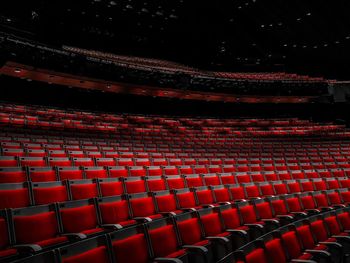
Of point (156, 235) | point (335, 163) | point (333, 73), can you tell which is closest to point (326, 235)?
point (156, 235)

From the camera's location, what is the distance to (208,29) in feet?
18.2

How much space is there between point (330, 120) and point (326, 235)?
4.60 metres

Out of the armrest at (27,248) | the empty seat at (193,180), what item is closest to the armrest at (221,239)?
the armrest at (27,248)

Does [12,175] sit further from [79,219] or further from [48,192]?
[79,219]

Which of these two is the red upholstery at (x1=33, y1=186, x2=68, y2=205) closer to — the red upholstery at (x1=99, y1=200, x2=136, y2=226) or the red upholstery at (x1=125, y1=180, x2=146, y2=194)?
the red upholstery at (x1=99, y1=200, x2=136, y2=226)

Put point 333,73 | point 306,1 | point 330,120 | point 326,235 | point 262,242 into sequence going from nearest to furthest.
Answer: point 262,242 → point 326,235 → point 306,1 → point 330,120 → point 333,73

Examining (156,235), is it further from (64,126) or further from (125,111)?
(125,111)

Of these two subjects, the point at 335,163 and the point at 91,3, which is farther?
the point at 91,3

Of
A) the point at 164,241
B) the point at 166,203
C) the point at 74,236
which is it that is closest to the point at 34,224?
the point at 74,236

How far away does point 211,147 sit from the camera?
333 centimetres

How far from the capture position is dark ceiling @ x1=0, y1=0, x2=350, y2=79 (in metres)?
4.11

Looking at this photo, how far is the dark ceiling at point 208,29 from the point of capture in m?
4.11

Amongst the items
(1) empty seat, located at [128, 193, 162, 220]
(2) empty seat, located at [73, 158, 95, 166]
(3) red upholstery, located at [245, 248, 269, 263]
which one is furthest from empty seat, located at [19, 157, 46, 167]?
(3) red upholstery, located at [245, 248, 269, 263]

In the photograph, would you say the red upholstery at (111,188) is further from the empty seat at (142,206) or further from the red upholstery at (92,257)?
the red upholstery at (92,257)
